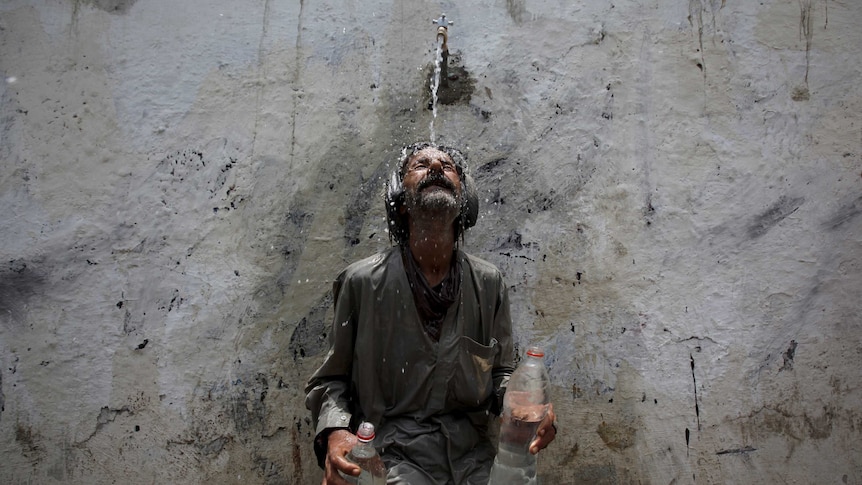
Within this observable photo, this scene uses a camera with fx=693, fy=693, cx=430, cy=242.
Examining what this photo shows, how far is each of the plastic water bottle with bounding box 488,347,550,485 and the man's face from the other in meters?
0.65

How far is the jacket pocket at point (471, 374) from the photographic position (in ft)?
8.91

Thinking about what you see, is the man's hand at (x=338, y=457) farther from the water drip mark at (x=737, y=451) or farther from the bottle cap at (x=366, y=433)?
the water drip mark at (x=737, y=451)

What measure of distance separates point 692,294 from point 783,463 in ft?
2.94

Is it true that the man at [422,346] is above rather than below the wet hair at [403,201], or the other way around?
below

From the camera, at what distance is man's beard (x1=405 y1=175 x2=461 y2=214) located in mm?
2635

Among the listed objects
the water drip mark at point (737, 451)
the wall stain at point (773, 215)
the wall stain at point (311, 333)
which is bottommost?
the water drip mark at point (737, 451)

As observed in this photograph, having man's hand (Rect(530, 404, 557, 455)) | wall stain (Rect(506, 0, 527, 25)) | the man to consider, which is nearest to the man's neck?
the man

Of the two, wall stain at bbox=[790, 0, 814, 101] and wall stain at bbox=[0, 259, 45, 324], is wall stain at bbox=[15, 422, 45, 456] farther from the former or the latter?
wall stain at bbox=[790, 0, 814, 101]

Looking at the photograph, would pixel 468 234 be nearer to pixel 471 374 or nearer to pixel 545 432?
pixel 471 374

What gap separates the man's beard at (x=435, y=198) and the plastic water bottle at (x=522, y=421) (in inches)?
24.6

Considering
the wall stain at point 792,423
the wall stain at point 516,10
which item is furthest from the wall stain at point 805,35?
the wall stain at point 792,423

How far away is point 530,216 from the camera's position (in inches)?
134

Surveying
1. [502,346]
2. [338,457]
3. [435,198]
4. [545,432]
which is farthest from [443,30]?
[338,457]

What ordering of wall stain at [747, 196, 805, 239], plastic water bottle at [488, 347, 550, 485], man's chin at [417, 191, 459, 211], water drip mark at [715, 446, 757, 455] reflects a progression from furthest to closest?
wall stain at [747, 196, 805, 239], water drip mark at [715, 446, 757, 455], man's chin at [417, 191, 459, 211], plastic water bottle at [488, 347, 550, 485]
